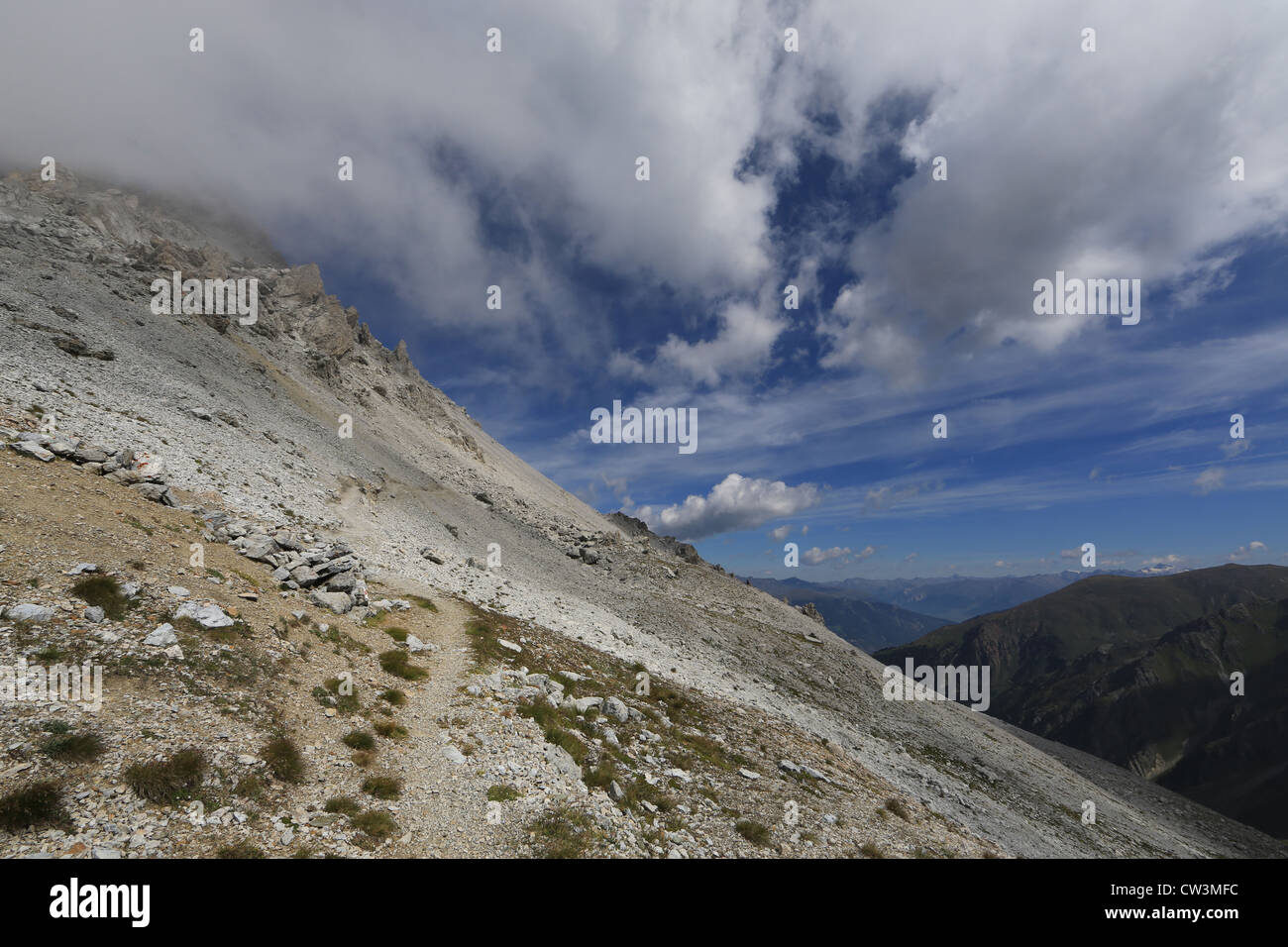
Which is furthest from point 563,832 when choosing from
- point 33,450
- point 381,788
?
point 33,450

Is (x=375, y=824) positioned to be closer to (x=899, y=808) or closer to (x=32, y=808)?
(x=32, y=808)

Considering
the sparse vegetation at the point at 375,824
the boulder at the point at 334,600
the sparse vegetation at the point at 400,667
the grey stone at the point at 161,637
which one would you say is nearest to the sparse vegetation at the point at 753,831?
the sparse vegetation at the point at 375,824

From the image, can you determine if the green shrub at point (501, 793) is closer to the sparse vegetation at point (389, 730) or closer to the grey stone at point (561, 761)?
the grey stone at point (561, 761)

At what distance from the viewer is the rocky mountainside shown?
10648 mm

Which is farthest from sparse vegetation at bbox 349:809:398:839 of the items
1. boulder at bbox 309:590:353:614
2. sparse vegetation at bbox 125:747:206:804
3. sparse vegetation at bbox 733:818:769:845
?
boulder at bbox 309:590:353:614

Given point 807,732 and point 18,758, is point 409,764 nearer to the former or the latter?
point 18,758

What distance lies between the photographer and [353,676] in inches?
675

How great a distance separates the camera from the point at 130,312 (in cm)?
5434

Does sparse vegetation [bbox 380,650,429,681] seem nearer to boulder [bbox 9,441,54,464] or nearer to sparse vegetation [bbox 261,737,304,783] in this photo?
sparse vegetation [bbox 261,737,304,783]

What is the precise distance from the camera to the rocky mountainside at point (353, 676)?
10.6 meters

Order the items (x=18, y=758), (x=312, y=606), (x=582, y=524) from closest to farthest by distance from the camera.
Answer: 1. (x=18, y=758)
2. (x=312, y=606)
3. (x=582, y=524)

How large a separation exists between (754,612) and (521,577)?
34.1m

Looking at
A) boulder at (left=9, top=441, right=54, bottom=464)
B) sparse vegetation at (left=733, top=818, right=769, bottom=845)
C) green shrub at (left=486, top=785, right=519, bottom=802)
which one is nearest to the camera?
green shrub at (left=486, top=785, right=519, bottom=802)
